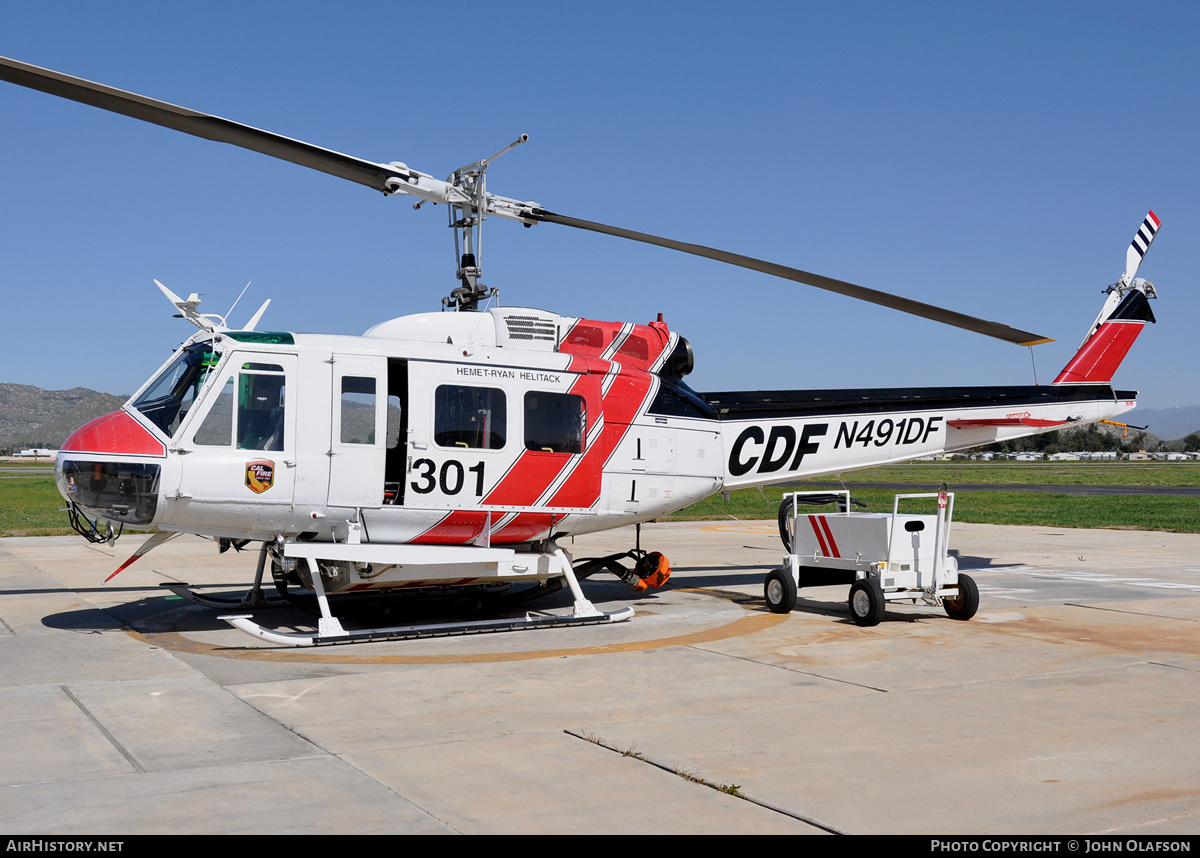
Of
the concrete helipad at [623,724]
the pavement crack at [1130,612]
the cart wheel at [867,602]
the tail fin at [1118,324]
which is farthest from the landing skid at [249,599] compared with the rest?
the tail fin at [1118,324]

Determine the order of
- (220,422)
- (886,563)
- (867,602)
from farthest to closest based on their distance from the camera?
(886,563), (867,602), (220,422)

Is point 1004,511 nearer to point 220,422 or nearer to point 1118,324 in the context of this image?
point 1118,324

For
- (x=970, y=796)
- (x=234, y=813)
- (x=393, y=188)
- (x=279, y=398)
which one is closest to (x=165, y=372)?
(x=279, y=398)

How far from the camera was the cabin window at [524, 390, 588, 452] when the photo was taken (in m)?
10.1

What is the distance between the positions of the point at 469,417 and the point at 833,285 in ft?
12.9

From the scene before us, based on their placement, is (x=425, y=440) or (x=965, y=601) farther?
(x=965, y=601)

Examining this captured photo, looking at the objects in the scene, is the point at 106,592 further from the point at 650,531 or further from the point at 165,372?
the point at 650,531

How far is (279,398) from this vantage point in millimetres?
9172

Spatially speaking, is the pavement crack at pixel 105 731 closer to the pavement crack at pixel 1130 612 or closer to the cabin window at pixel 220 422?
the cabin window at pixel 220 422

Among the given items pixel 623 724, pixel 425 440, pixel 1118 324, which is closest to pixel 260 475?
pixel 425 440

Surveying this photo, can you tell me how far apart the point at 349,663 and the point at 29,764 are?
3159mm

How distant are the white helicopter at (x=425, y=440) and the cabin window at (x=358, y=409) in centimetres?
1

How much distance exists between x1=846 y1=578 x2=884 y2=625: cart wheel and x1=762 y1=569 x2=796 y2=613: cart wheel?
827 millimetres

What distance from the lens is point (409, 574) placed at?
9.70 meters
